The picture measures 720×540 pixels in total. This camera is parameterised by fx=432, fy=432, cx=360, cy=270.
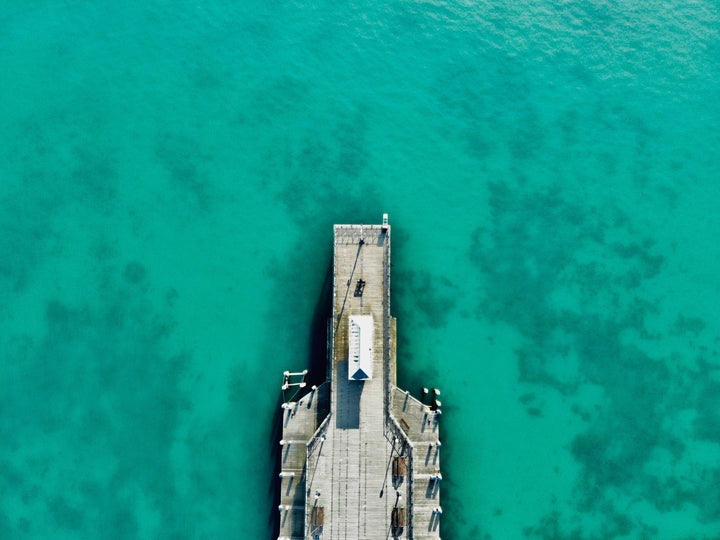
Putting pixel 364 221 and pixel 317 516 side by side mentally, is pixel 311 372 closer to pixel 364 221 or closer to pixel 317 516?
pixel 317 516

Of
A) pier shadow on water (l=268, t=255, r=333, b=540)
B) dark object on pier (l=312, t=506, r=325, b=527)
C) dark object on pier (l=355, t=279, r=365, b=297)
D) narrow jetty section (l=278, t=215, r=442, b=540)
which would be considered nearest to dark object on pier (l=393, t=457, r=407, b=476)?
narrow jetty section (l=278, t=215, r=442, b=540)

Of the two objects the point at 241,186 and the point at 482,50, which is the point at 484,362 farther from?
the point at 482,50

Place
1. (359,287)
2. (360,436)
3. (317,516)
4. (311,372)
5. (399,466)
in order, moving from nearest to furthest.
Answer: (317,516) < (399,466) < (360,436) < (359,287) < (311,372)

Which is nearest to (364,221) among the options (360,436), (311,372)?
(311,372)

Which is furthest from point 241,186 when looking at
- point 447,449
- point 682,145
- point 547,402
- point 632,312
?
point 682,145

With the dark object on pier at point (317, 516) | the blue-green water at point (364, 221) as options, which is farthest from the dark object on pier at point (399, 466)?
the dark object on pier at point (317, 516)
